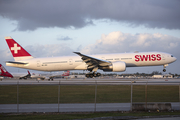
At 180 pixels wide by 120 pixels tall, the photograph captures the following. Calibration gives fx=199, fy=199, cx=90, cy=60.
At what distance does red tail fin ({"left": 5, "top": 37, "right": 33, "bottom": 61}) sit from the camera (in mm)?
39250

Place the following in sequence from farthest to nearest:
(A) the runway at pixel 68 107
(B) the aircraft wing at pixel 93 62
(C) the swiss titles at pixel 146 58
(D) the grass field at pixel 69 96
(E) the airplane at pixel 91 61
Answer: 1. (C) the swiss titles at pixel 146 58
2. (E) the airplane at pixel 91 61
3. (B) the aircraft wing at pixel 93 62
4. (D) the grass field at pixel 69 96
5. (A) the runway at pixel 68 107

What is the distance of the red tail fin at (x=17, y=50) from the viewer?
39.2 m

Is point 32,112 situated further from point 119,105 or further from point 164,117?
point 164,117

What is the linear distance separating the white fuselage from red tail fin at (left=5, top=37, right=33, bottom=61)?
4.65 feet

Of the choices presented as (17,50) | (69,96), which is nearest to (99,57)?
(17,50)

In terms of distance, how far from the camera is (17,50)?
129ft

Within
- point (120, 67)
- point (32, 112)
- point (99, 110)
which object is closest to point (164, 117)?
point (99, 110)

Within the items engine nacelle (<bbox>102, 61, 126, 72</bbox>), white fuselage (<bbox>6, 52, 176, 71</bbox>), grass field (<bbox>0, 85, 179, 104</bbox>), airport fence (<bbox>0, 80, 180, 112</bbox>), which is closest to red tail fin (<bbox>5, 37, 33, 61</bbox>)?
white fuselage (<bbox>6, 52, 176, 71</bbox>)

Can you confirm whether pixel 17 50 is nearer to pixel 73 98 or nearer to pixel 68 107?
pixel 73 98

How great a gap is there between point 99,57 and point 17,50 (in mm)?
16294

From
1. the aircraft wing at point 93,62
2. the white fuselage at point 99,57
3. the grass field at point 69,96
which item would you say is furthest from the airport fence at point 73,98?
the white fuselage at point 99,57

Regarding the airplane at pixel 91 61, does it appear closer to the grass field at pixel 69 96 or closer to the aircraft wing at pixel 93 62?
the aircraft wing at pixel 93 62

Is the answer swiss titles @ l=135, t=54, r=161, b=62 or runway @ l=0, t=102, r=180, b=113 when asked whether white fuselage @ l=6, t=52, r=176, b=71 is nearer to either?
swiss titles @ l=135, t=54, r=161, b=62

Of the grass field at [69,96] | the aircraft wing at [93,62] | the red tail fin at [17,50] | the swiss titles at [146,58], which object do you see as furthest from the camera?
the red tail fin at [17,50]
